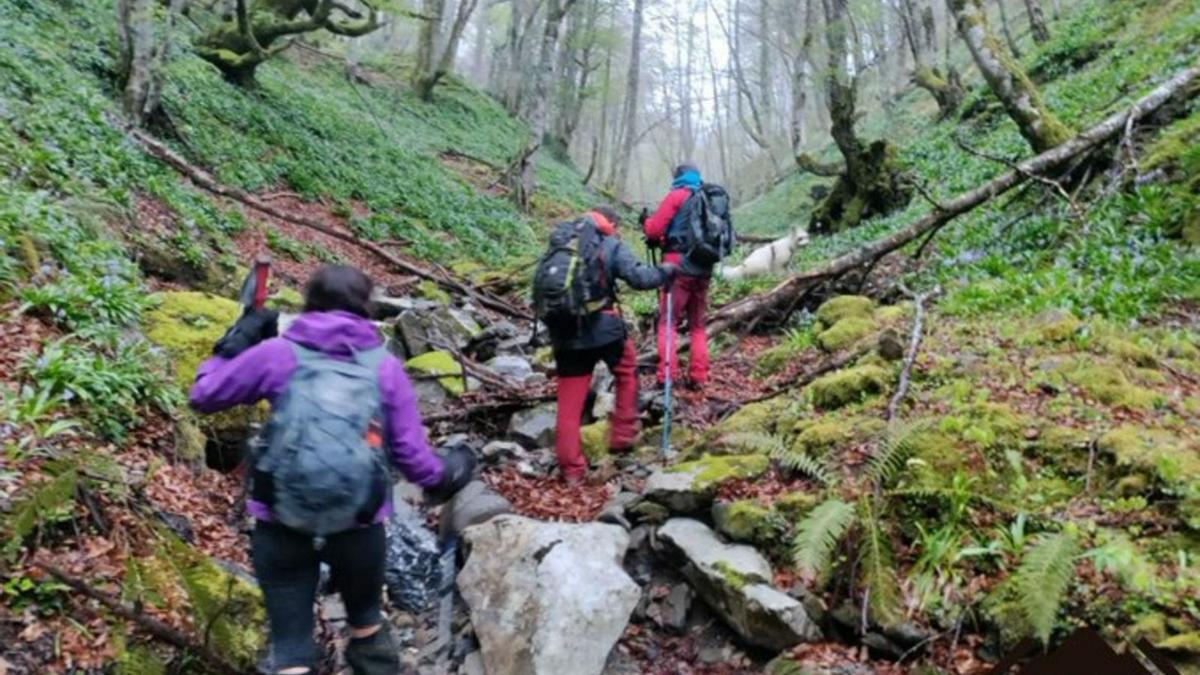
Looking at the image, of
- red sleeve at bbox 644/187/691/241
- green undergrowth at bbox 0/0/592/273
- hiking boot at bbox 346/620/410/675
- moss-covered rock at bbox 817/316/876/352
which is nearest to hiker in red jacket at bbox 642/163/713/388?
red sleeve at bbox 644/187/691/241

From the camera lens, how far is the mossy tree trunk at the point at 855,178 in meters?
Answer: 14.4

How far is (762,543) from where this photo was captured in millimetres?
4289

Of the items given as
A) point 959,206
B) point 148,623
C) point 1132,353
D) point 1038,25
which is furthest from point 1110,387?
point 1038,25

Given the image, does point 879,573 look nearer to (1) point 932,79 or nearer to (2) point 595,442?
(2) point 595,442

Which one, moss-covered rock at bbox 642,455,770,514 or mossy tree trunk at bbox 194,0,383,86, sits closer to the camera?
moss-covered rock at bbox 642,455,770,514

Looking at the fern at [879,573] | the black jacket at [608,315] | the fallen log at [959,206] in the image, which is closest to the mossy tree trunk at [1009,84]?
the fallen log at [959,206]

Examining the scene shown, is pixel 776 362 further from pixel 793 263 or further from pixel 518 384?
pixel 793 263

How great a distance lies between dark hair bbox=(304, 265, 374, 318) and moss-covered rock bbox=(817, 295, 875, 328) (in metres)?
5.71

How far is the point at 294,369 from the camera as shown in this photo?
9.94ft

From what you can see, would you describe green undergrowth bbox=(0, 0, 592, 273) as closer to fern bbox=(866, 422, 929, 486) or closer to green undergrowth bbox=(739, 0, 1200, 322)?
fern bbox=(866, 422, 929, 486)

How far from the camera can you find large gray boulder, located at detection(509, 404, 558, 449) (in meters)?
6.92

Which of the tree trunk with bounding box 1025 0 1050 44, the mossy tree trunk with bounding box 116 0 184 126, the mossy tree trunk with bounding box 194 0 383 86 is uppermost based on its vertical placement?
the mossy tree trunk with bounding box 194 0 383 86

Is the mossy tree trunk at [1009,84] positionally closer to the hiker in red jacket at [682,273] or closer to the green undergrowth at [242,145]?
the hiker in red jacket at [682,273]

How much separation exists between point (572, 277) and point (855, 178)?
11.1 m
